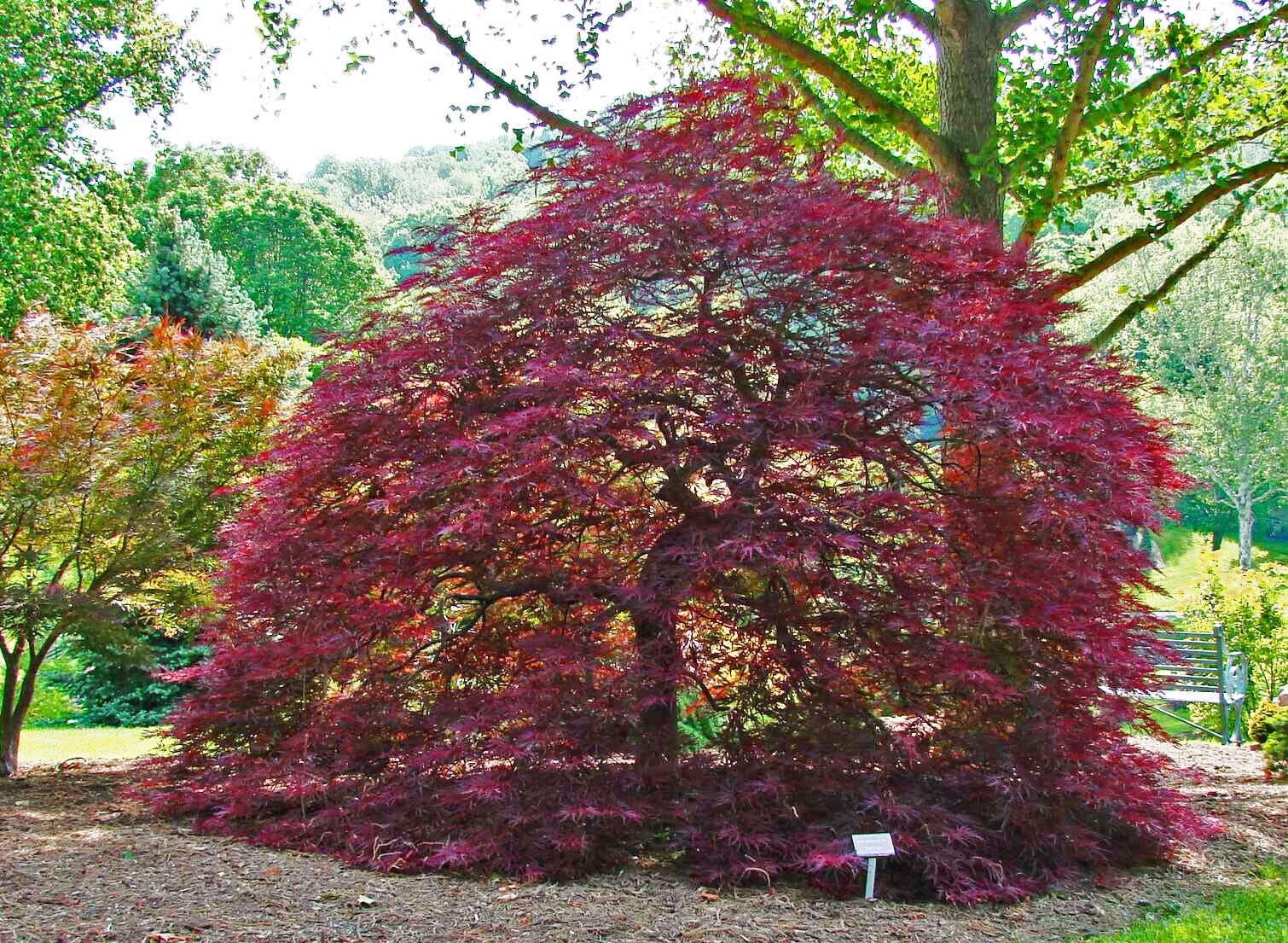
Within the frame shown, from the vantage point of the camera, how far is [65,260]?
16547 mm

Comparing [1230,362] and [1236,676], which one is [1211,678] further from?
[1230,362]

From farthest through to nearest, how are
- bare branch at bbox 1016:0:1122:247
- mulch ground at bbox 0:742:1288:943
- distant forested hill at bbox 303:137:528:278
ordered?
distant forested hill at bbox 303:137:528:278 → bare branch at bbox 1016:0:1122:247 → mulch ground at bbox 0:742:1288:943

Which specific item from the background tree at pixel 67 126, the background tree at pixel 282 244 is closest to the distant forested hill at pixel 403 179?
the background tree at pixel 282 244

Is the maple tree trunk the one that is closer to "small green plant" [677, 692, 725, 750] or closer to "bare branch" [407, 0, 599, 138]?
"small green plant" [677, 692, 725, 750]

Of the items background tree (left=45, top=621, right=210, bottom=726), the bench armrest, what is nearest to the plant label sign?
the bench armrest

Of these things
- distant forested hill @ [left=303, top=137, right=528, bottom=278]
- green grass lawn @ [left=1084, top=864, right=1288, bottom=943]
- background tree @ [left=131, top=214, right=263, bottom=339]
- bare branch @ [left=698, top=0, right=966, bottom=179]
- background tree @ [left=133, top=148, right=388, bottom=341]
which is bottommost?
green grass lawn @ [left=1084, top=864, right=1288, bottom=943]

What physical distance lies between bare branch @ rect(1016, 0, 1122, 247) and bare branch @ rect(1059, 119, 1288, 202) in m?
1.06

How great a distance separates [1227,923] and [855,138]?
5.62m

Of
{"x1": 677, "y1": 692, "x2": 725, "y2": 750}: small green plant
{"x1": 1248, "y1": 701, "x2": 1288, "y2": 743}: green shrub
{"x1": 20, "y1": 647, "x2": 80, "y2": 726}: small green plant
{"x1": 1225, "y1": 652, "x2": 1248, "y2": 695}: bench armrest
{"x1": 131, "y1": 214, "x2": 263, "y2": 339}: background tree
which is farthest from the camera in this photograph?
{"x1": 131, "y1": 214, "x2": 263, "y2": 339}: background tree

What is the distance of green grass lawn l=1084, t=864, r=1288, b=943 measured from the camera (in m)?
3.33

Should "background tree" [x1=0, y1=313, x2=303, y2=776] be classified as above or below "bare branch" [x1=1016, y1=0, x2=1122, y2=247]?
below

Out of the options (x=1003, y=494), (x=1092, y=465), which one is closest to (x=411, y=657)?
(x=1003, y=494)

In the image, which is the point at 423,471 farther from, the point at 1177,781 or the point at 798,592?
the point at 1177,781

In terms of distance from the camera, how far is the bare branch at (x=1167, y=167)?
8383 millimetres
